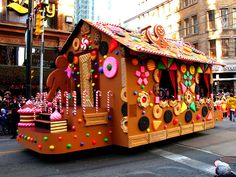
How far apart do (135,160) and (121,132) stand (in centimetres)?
Result: 87

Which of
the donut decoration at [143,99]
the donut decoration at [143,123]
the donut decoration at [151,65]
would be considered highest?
the donut decoration at [151,65]

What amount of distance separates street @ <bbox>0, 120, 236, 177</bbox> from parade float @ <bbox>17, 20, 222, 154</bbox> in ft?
1.24

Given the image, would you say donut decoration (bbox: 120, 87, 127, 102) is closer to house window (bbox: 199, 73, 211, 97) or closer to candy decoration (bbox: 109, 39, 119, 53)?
candy decoration (bbox: 109, 39, 119, 53)

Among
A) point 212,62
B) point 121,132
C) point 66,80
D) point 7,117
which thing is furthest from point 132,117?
point 7,117

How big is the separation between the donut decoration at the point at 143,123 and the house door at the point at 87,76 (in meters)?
1.86

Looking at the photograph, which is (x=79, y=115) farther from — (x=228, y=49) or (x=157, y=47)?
(x=228, y=49)

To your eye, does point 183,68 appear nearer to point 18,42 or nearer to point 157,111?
point 157,111

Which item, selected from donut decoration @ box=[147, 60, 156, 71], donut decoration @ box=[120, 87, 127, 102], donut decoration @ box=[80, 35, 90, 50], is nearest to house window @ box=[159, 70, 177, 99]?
donut decoration @ box=[147, 60, 156, 71]

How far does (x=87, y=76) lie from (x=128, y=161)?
129 inches

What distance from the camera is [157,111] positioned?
8992 millimetres

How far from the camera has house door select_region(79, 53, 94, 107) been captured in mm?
9469

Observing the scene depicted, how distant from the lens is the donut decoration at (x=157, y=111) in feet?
29.2

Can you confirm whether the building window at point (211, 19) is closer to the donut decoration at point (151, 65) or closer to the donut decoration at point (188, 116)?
the donut decoration at point (188, 116)

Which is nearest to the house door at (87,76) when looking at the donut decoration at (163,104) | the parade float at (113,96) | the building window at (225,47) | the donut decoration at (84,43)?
the parade float at (113,96)
